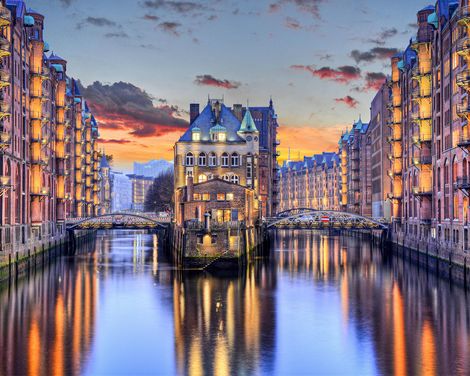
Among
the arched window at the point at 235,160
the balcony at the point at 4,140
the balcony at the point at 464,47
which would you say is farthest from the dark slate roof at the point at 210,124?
the balcony at the point at 464,47

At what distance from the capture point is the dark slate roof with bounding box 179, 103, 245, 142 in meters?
111

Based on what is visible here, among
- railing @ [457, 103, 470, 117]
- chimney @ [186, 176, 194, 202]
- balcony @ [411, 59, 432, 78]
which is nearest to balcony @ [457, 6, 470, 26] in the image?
railing @ [457, 103, 470, 117]

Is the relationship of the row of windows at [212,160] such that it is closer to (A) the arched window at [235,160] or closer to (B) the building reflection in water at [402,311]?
(A) the arched window at [235,160]

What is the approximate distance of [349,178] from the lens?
173 m

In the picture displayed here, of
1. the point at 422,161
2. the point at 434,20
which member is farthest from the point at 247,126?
the point at 434,20

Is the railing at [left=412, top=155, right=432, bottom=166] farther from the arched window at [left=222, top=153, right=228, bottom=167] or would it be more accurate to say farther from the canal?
the arched window at [left=222, top=153, right=228, bottom=167]

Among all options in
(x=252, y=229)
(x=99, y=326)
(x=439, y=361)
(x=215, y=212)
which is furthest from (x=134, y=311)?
(x=252, y=229)

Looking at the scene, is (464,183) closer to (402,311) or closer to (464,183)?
(464,183)

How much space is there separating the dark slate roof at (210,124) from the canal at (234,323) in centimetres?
4098

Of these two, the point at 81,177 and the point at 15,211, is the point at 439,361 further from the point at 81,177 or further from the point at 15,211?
the point at 81,177

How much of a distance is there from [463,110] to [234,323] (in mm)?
28985

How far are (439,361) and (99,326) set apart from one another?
19.8m

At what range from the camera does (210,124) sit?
112562 mm

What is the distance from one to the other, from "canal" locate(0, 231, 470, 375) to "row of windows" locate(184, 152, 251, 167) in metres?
37.9
